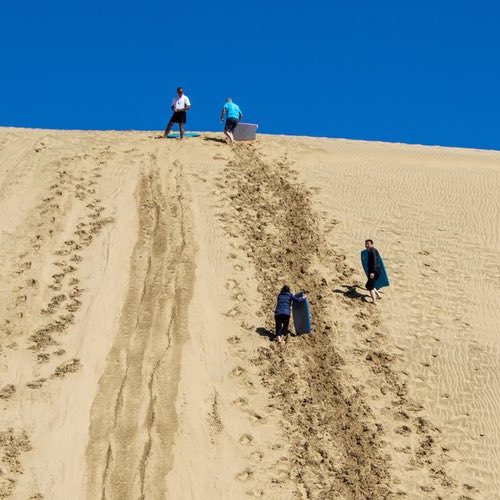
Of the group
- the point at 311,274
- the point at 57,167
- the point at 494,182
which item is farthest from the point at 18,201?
the point at 494,182

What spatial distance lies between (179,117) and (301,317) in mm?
10458

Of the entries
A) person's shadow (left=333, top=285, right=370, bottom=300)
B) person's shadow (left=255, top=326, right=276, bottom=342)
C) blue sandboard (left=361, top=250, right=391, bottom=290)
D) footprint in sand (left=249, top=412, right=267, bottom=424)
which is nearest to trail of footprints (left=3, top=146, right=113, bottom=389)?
footprint in sand (left=249, top=412, right=267, bottom=424)

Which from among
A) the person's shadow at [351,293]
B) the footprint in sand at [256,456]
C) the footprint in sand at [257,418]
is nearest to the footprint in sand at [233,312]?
the person's shadow at [351,293]

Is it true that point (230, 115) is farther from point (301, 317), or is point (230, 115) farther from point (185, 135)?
point (301, 317)

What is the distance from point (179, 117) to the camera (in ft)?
91.5

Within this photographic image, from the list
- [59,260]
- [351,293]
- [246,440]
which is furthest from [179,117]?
[246,440]

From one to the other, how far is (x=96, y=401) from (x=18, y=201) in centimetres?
789

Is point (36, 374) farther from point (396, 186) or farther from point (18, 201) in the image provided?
point (396, 186)

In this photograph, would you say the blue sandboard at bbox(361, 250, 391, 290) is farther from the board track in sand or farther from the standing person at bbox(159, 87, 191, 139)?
the standing person at bbox(159, 87, 191, 139)

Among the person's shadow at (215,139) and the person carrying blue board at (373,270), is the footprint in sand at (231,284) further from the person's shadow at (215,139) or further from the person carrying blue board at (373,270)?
the person's shadow at (215,139)

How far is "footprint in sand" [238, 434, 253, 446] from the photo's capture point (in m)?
16.2

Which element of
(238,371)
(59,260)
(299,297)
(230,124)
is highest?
(230,124)

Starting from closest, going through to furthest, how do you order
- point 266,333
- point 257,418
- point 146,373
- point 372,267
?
point 257,418, point 146,373, point 266,333, point 372,267

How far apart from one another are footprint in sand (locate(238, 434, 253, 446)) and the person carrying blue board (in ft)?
16.5
